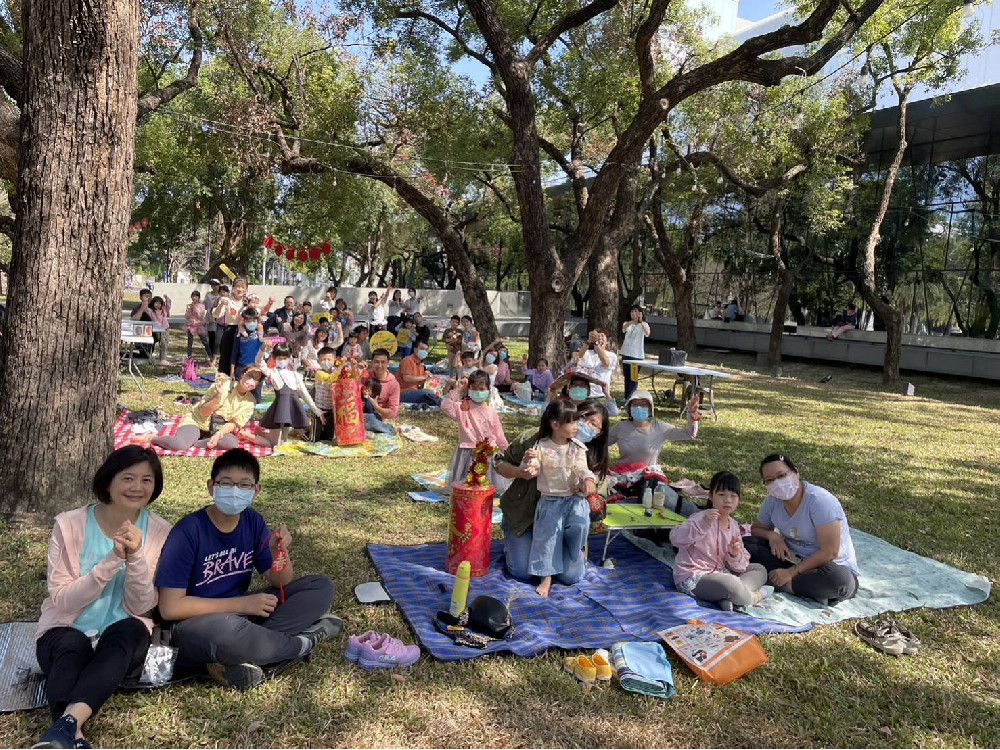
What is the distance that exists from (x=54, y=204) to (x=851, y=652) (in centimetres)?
571

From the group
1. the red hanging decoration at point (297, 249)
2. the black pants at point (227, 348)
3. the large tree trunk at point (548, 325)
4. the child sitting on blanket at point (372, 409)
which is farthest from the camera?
the red hanging decoration at point (297, 249)

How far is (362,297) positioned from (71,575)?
2736 centimetres

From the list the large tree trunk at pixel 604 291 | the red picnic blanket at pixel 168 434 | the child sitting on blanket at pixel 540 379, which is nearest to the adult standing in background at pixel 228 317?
the red picnic blanket at pixel 168 434

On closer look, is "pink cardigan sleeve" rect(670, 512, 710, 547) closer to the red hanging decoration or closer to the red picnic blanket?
the red picnic blanket

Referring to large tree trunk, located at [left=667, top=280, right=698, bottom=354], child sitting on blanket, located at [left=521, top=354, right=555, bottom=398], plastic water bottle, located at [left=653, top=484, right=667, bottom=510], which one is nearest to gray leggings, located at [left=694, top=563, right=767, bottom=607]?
plastic water bottle, located at [left=653, top=484, right=667, bottom=510]

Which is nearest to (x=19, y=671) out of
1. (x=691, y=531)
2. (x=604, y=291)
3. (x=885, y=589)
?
(x=691, y=531)

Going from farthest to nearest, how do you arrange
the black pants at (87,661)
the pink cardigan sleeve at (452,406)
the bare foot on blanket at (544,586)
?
the pink cardigan sleeve at (452,406)
the bare foot on blanket at (544,586)
the black pants at (87,661)

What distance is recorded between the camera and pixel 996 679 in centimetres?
396

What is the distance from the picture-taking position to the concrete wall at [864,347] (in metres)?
19.3

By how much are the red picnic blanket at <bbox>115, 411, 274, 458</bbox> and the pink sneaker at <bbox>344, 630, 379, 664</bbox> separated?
12.4 ft

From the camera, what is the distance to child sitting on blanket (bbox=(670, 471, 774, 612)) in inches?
188

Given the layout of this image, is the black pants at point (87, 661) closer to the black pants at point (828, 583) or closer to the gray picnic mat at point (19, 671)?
the gray picnic mat at point (19, 671)

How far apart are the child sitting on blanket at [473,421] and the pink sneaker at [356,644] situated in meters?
2.62

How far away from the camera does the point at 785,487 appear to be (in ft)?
16.0
